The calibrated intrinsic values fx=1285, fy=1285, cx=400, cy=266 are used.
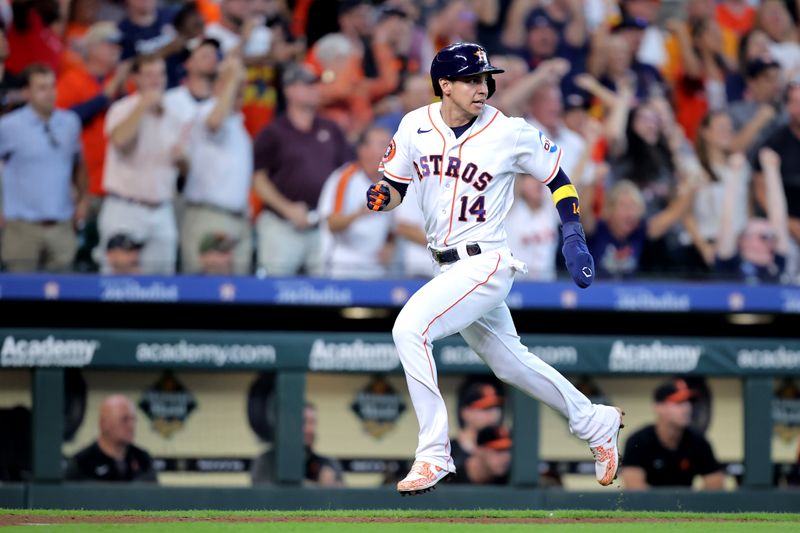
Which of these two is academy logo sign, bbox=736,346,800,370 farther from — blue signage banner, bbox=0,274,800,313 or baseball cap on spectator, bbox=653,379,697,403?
blue signage banner, bbox=0,274,800,313

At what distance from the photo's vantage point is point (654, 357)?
845cm

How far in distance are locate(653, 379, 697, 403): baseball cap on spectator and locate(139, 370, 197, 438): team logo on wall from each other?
304cm

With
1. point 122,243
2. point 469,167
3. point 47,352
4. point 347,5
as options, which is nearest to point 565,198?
point 469,167

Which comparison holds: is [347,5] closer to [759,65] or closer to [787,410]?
[759,65]

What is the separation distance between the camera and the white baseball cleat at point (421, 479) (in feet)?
16.8

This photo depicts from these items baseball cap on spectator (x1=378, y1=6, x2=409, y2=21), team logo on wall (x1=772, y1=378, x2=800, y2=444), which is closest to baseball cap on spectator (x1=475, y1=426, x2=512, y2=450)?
team logo on wall (x1=772, y1=378, x2=800, y2=444)

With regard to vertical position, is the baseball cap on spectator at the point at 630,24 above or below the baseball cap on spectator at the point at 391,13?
above

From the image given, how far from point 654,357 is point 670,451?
0.62m

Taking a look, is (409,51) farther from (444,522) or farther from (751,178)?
(444,522)

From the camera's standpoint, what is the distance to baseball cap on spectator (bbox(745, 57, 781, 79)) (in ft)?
33.8

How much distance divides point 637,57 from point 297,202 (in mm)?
3269

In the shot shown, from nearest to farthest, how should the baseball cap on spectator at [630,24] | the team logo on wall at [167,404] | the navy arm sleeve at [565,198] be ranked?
the navy arm sleeve at [565,198]
the team logo on wall at [167,404]
the baseball cap on spectator at [630,24]

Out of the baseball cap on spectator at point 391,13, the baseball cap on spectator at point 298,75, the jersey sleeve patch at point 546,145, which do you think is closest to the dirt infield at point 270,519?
the jersey sleeve patch at point 546,145

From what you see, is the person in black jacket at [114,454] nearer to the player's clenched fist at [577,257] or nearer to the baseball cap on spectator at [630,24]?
the player's clenched fist at [577,257]
